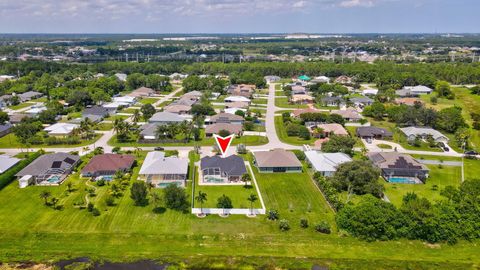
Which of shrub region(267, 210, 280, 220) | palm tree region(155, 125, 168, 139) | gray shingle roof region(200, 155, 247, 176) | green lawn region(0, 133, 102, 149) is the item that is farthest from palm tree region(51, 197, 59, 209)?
palm tree region(155, 125, 168, 139)

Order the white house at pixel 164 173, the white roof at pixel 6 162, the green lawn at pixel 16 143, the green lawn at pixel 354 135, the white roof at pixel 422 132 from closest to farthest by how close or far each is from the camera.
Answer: the white house at pixel 164 173 → the white roof at pixel 6 162 → the green lawn at pixel 16 143 → the green lawn at pixel 354 135 → the white roof at pixel 422 132

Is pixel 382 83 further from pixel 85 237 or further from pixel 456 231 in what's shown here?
pixel 85 237

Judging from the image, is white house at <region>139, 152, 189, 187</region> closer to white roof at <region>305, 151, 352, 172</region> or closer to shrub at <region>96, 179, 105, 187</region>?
shrub at <region>96, 179, 105, 187</region>

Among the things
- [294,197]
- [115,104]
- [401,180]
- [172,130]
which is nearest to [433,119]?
[401,180]

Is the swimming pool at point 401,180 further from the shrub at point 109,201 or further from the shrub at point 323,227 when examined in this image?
the shrub at point 109,201

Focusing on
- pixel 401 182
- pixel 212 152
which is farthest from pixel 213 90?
pixel 401 182

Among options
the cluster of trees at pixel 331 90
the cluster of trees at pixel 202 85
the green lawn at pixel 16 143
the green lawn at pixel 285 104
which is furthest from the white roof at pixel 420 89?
the green lawn at pixel 16 143
